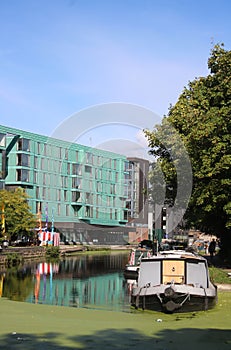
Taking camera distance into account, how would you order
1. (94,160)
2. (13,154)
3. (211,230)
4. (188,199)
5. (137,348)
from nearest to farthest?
(137,348) → (188,199) → (211,230) → (13,154) → (94,160)

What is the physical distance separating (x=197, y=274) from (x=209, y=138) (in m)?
12.2

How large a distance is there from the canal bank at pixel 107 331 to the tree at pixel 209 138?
47.3 feet

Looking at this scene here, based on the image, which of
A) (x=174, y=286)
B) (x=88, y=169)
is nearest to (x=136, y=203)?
(x=88, y=169)

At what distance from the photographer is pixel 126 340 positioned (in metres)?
13.4

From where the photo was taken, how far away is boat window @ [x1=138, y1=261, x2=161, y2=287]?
77.9ft

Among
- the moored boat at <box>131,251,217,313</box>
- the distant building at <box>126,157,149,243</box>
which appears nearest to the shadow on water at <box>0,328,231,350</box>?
the moored boat at <box>131,251,217,313</box>

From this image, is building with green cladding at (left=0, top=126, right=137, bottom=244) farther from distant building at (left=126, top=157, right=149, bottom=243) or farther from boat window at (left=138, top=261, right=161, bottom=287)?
boat window at (left=138, top=261, right=161, bottom=287)

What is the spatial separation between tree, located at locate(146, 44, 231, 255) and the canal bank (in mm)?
14430

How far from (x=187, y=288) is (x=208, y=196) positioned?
13.2 meters

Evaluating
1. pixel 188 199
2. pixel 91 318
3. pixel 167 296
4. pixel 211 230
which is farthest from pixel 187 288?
pixel 211 230

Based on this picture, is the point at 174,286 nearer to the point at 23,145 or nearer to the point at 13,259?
the point at 13,259

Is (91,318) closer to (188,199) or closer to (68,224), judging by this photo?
(188,199)

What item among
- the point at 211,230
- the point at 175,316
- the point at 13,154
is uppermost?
the point at 13,154

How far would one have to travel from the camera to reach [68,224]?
97688 mm
